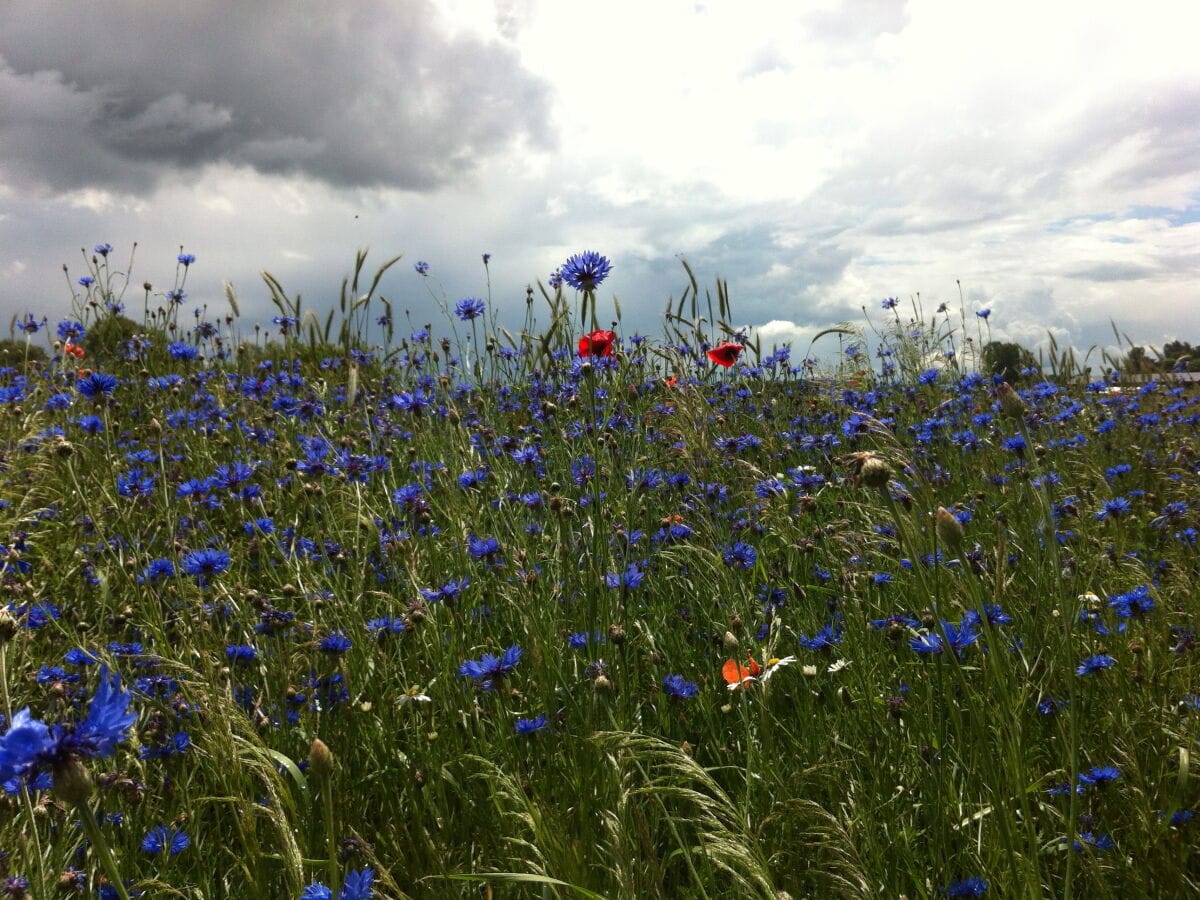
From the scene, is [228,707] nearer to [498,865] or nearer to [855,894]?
[498,865]

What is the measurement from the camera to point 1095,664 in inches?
84.3

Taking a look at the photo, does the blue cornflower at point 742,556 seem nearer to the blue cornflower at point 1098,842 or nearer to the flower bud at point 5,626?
the blue cornflower at point 1098,842

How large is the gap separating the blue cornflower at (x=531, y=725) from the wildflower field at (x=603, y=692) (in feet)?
0.05

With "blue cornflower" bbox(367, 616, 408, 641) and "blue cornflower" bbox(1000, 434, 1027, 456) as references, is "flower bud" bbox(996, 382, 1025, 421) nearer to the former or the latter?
"blue cornflower" bbox(367, 616, 408, 641)

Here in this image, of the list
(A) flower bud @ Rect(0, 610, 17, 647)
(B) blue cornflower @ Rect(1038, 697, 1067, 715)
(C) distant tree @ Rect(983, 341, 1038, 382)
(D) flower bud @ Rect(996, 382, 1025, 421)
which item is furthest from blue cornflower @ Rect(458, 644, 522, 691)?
(C) distant tree @ Rect(983, 341, 1038, 382)

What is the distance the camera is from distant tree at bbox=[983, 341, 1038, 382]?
678 cm

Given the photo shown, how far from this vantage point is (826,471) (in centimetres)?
388

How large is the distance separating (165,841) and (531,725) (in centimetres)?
84

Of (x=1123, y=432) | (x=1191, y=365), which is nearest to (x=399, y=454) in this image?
(x=1123, y=432)

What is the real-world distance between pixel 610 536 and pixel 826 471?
65.6 inches

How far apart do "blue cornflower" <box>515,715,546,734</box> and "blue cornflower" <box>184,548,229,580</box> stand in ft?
3.89

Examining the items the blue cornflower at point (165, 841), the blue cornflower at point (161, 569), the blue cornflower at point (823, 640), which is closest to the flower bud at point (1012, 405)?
the blue cornflower at point (823, 640)

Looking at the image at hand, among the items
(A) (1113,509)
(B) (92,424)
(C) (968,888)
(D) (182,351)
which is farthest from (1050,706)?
(D) (182,351)

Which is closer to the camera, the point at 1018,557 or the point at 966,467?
the point at 1018,557
